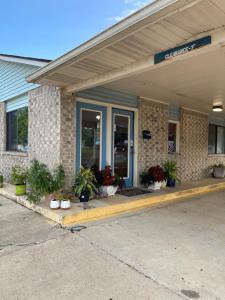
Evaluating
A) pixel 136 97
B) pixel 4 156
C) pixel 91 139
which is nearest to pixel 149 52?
pixel 91 139

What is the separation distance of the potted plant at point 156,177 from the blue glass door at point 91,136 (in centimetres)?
145

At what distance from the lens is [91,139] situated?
6.20 m

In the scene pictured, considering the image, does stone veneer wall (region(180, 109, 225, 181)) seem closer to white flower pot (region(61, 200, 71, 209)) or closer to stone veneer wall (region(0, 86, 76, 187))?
stone veneer wall (region(0, 86, 76, 187))

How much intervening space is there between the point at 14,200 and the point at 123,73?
3.95 m

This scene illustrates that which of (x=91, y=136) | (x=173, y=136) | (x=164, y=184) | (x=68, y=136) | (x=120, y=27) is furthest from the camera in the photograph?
(x=173, y=136)

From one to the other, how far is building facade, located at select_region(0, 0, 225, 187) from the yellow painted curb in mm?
1167

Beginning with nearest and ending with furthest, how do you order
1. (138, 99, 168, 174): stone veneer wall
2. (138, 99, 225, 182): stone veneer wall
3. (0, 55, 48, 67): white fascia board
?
(0, 55, 48, 67): white fascia board → (138, 99, 168, 174): stone veneer wall → (138, 99, 225, 182): stone veneer wall

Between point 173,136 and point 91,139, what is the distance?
11.5 ft

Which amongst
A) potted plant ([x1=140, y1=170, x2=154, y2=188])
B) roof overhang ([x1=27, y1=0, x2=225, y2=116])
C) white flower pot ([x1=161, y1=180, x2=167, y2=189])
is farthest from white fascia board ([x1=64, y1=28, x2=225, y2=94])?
white flower pot ([x1=161, y1=180, x2=167, y2=189])

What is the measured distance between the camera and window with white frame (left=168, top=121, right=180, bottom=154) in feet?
27.5

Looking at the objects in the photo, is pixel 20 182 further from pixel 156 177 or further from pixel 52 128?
pixel 156 177

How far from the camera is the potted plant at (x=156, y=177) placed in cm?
689

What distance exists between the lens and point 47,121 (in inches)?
232

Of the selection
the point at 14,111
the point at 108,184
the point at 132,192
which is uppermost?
the point at 14,111
